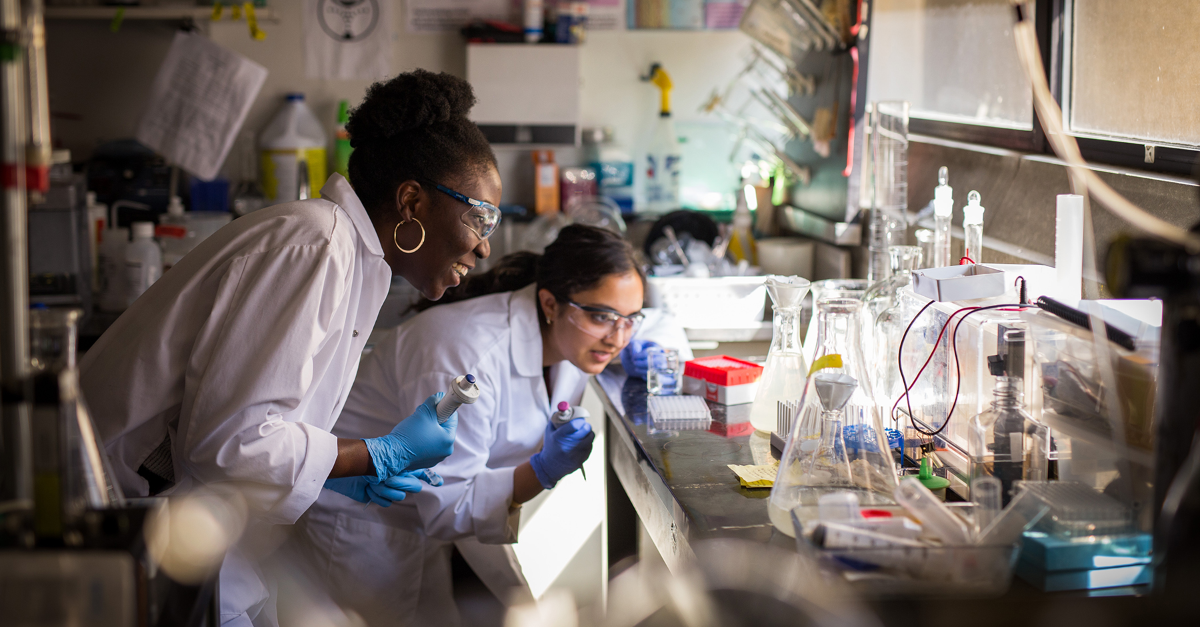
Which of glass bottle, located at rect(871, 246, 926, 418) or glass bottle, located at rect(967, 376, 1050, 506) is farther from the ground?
glass bottle, located at rect(871, 246, 926, 418)

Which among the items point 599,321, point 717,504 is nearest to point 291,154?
point 599,321

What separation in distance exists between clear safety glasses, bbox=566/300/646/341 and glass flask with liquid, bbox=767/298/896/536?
2.44 ft

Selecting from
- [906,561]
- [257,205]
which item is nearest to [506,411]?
[906,561]

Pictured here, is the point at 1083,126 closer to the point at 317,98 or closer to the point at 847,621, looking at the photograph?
the point at 847,621

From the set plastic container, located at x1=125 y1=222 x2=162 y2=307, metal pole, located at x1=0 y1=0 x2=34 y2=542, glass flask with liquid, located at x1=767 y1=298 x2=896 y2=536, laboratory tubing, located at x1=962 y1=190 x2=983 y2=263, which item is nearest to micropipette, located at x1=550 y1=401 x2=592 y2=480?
glass flask with liquid, located at x1=767 y1=298 x2=896 y2=536

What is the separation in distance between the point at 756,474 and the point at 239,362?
76 cm

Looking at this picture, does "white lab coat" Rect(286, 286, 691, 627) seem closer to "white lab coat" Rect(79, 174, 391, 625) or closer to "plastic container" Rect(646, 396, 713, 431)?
"plastic container" Rect(646, 396, 713, 431)

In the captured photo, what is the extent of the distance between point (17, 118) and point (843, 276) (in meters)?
2.35

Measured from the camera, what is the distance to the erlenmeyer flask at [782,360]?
165 cm

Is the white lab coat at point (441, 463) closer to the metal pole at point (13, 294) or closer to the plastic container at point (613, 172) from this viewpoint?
the metal pole at point (13, 294)

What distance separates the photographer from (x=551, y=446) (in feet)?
5.88

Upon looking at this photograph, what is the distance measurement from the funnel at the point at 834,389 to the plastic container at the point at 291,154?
2.55m

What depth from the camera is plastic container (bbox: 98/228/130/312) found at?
2895 mm

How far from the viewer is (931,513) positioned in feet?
3.51
